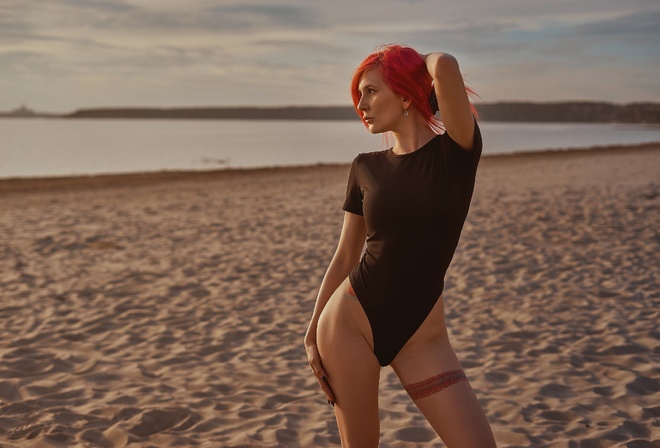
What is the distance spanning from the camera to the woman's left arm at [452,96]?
84.4 inches

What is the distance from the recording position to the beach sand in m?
4.36

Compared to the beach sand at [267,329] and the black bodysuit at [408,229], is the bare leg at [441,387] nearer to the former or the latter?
the black bodysuit at [408,229]

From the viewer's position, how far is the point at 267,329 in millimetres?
6430

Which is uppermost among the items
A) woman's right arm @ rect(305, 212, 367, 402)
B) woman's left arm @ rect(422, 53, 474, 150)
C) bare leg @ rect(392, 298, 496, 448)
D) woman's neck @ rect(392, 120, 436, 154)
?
woman's left arm @ rect(422, 53, 474, 150)

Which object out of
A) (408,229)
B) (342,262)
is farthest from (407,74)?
(342,262)

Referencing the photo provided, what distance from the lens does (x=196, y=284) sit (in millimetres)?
8102

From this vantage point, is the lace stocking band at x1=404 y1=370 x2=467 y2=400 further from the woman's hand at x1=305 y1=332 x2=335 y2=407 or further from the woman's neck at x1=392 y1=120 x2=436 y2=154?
the woman's neck at x1=392 y1=120 x2=436 y2=154

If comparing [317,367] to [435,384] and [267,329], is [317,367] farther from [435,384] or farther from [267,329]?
[267,329]

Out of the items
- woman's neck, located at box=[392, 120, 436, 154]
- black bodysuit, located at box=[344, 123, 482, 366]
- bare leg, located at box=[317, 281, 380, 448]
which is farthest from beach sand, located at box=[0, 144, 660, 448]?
woman's neck, located at box=[392, 120, 436, 154]

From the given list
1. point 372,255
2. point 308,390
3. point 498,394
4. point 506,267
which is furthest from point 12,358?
point 506,267

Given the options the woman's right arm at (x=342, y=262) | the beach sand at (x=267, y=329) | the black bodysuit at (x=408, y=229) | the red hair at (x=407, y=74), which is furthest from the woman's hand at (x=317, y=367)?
the beach sand at (x=267, y=329)

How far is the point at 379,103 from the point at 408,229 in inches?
17.8

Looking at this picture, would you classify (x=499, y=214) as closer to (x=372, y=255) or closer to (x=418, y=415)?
(x=418, y=415)

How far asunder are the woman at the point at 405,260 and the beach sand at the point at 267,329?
1.84 m
